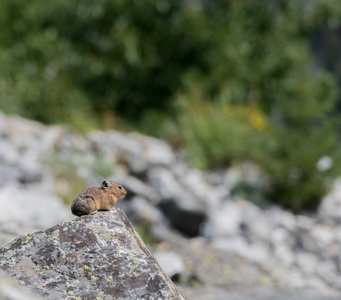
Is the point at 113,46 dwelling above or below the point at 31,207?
above

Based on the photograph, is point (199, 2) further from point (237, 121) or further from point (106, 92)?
point (237, 121)

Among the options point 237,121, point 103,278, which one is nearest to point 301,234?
point 237,121

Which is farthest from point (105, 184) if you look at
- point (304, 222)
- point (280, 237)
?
point (304, 222)

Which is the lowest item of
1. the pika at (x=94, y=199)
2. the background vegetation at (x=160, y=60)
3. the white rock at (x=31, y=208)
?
the pika at (x=94, y=199)

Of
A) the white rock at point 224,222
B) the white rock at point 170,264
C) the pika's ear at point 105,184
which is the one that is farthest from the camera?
the white rock at point 224,222

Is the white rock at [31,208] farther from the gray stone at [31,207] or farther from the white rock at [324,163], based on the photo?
the white rock at [324,163]

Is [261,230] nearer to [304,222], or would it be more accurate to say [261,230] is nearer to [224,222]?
[224,222]

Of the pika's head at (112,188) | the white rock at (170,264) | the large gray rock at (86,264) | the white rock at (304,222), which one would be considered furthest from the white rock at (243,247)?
the large gray rock at (86,264)

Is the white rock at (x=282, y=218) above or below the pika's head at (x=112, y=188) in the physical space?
above
